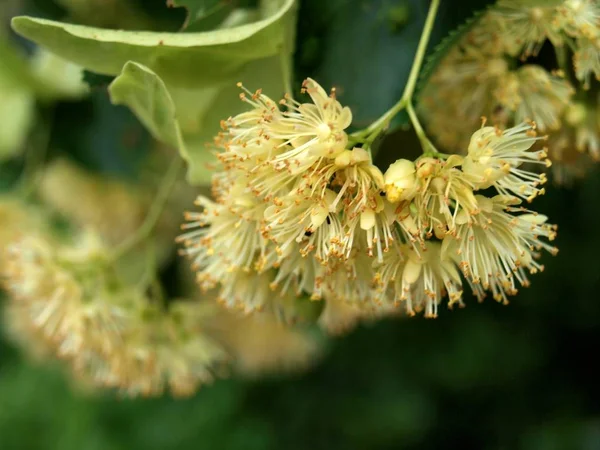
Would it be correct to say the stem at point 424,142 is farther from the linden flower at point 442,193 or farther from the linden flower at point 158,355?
the linden flower at point 158,355

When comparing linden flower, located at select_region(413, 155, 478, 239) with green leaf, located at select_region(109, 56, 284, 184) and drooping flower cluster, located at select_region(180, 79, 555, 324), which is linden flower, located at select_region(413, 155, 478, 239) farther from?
green leaf, located at select_region(109, 56, 284, 184)

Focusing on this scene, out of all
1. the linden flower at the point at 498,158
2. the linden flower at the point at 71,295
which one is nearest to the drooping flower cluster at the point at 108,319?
the linden flower at the point at 71,295

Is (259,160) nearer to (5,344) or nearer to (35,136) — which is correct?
(35,136)

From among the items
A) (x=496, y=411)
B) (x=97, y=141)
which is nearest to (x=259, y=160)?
(x=97, y=141)

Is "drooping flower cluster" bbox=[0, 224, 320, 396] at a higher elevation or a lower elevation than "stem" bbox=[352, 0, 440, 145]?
lower

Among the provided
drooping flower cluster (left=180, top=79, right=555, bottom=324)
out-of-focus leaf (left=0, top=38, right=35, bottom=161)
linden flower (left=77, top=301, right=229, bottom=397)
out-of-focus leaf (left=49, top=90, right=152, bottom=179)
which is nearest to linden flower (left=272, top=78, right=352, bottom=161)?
drooping flower cluster (left=180, top=79, right=555, bottom=324)

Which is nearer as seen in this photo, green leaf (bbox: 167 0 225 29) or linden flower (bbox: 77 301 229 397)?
green leaf (bbox: 167 0 225 29)
